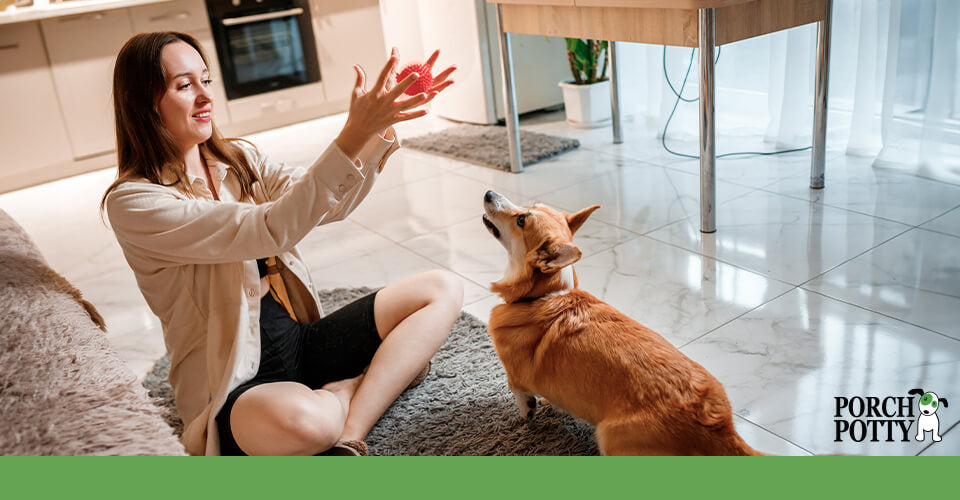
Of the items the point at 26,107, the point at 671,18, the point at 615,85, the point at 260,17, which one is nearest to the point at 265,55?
the point at 260,17

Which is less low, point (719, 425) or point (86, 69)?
point (86, 69)

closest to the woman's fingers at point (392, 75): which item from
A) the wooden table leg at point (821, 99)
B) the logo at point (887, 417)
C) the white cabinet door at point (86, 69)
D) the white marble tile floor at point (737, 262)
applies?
the white marble tile floor at point (737, 262)

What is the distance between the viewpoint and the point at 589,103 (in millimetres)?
3654

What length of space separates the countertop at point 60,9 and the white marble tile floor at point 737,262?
85 cm

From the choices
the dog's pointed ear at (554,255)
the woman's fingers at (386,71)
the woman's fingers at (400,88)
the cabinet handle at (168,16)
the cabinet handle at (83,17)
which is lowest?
the dog's pointed ear at (554,255)

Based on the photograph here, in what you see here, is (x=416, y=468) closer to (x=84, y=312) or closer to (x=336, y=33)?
(x=84, y=312)

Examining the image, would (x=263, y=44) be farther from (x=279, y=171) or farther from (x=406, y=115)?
(x=406, y=115)

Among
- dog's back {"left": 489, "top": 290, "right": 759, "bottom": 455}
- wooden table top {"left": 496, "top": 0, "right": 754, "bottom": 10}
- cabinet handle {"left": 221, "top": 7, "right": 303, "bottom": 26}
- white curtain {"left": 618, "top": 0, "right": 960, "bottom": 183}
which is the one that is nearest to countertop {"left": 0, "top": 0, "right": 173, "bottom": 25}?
cabinet handle {"left": 221, "top": 7, "right": 303, "bottom": 26}

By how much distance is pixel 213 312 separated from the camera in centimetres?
134

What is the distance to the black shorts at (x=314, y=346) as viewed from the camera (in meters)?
1.44

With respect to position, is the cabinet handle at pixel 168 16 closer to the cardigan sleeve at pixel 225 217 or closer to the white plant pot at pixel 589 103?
the white plant pot at pixel 589 103

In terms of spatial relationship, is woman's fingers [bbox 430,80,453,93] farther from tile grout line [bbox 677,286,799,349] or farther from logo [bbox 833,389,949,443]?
logo [bbox 833,389,949,443]

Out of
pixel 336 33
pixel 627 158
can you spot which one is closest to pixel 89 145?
pixel 336 33

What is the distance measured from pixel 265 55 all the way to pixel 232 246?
3.48 metres
